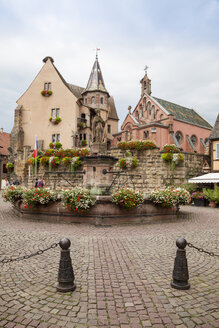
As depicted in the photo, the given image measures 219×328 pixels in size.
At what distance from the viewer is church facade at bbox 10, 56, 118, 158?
3172cm

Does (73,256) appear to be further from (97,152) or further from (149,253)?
(97,152)

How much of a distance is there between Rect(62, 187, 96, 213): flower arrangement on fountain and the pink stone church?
20.8 m

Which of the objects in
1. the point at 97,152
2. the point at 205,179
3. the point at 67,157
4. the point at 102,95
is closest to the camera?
→ the point at 97,152

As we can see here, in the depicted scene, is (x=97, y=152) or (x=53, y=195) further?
(x=97, y=152)

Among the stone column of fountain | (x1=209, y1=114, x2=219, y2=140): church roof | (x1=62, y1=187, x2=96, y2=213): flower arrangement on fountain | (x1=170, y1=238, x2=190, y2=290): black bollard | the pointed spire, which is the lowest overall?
(x1=170, y1=238, x2=190, y2=290): black bollard

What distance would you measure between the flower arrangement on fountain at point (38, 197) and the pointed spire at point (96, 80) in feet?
91.5

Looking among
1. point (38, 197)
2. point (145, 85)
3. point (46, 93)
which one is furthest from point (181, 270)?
point (145, 85)

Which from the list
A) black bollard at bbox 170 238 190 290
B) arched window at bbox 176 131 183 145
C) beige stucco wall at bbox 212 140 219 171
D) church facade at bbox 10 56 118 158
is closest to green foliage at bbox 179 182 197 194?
beige stucco wall at bbox 212 140 219 171

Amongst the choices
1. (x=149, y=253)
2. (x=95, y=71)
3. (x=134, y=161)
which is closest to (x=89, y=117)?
(x=95, y=71)

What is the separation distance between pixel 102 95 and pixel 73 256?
3259 centimetres

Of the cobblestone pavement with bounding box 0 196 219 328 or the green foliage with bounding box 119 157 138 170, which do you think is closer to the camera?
the cobblestone pavement with bounding box 0 196 219 328

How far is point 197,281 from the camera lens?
3.89 metres

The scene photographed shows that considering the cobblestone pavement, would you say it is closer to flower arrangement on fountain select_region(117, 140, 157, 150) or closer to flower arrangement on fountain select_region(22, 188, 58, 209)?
flower arrangement on fountain select_region(22, 188, 58, 209)

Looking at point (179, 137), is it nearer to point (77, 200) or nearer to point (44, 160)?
point (44, 160)
